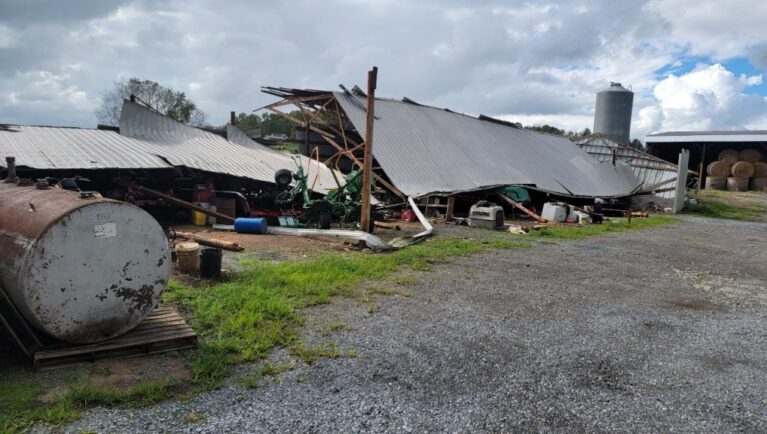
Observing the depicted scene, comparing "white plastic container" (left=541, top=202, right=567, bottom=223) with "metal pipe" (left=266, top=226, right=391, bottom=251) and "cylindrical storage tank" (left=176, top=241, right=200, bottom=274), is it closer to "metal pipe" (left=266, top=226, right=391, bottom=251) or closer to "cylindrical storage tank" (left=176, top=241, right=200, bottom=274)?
"metal pipe" (left=266, top=226, right=391, bottom=251)

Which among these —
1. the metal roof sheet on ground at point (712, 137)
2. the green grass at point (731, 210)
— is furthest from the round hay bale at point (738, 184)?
the green grass at point (731, 210)

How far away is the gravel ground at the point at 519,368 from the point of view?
365 centimetres

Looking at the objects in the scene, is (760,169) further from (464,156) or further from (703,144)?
(464,156)

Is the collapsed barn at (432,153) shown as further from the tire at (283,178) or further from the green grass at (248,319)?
the green grass at (248,319)

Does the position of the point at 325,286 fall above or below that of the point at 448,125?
below

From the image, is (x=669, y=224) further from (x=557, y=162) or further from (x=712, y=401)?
(x=712, y=401)

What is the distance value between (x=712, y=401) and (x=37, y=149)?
47.2 ft

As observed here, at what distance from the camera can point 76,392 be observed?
367cm

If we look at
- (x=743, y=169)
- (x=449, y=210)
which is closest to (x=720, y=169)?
(x=743, y=169)

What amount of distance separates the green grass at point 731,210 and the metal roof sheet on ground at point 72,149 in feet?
82.8

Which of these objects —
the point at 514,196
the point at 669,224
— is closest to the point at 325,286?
the point at 514,196

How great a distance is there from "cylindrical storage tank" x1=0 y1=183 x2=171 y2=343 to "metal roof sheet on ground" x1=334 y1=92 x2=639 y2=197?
12.2m

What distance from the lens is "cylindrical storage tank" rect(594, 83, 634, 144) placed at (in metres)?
53.0

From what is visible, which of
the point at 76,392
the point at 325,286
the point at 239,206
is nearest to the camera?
the point at 76,392
